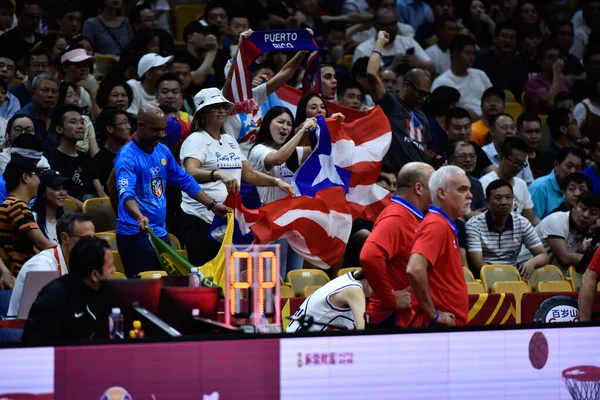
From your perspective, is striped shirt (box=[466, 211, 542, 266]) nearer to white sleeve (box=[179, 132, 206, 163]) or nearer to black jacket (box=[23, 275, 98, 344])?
white sleeve (box=[179, 132, 206, 163])

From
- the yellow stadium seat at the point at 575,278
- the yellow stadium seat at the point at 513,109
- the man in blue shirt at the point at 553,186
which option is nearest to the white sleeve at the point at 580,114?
the yellow stadium seat at the point at 513,109

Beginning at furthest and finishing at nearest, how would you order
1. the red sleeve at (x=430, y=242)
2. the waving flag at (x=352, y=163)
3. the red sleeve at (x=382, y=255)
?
the waving flag at (x=352, y=163) → the red sleeve at (x=382, y=255) → the red sleeve at (x=430, y=242)

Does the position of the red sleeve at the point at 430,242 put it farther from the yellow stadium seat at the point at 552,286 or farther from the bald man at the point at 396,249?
the yellow stadium seat at the point at 552,286

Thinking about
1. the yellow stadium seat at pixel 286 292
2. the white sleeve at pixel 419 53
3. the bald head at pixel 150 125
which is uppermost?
the white sleeve at pixel 419 53

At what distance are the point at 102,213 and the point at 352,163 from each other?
2361mm

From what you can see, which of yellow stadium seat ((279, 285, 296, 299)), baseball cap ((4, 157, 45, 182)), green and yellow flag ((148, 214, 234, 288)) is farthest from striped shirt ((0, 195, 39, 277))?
yellow stadium seat ((279, 285, 296, 299))

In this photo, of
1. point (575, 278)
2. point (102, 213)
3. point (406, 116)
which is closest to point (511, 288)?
point (575, 278)

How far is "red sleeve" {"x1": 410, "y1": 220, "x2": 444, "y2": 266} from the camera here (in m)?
5.86

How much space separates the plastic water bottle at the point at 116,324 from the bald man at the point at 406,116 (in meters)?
5.13

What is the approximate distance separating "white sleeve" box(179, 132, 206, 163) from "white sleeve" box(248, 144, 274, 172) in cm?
53

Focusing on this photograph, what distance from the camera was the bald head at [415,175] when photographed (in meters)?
6.35

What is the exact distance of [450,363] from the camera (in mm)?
5289

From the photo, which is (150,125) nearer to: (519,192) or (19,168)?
(19,168)

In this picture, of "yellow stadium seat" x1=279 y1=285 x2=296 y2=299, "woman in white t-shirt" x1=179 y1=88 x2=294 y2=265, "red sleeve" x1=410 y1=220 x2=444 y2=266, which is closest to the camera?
"red sleeve" x1=410 y1=220 x2=444 y2=266
